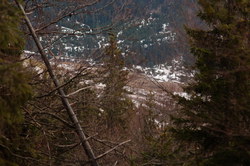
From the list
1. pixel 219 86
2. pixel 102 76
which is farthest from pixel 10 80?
pixel 219 86

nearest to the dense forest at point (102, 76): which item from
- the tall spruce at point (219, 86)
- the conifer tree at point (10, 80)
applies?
the tall spruce at point (219, 86)

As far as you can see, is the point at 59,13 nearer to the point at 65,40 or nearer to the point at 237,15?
the point at 65,40

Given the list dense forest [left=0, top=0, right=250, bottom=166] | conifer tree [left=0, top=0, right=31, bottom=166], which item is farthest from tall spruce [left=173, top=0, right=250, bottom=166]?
conifer tree [left=0, top=0, right=31, bottom=166]

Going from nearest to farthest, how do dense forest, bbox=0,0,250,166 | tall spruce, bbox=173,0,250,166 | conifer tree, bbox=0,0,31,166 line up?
conifer tree, bbox=0,0,31,166, dense forest, bbox=0,0,250,166, tall spruce, bbox=173,0,250,166

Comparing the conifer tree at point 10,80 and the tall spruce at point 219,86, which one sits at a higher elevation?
the conifer tree at point 10,80

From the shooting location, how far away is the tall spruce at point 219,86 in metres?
5.90

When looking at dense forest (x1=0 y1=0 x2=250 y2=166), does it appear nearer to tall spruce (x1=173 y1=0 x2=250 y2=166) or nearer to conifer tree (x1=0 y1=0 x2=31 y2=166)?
tall spruce (x1=173 y1=0 x2=250 y2=166)

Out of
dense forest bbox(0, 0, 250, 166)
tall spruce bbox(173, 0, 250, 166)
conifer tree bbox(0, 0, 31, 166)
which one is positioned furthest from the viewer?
tall spruce bbox(173, 0, 250, 166)

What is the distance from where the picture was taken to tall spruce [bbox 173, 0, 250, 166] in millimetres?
5898

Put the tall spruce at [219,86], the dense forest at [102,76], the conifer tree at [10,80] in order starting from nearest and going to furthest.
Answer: the conifer tree at [10,80]
the dense forest at [102,76]
the tall spruce at [219,86]

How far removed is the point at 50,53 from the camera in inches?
213

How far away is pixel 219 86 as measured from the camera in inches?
265

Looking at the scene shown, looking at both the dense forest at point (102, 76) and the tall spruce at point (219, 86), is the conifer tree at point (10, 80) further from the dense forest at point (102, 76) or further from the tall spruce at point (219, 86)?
the tall spruce at point (219, 86)

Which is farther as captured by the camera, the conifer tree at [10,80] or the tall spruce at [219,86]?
the tall spruce at [219,86]
